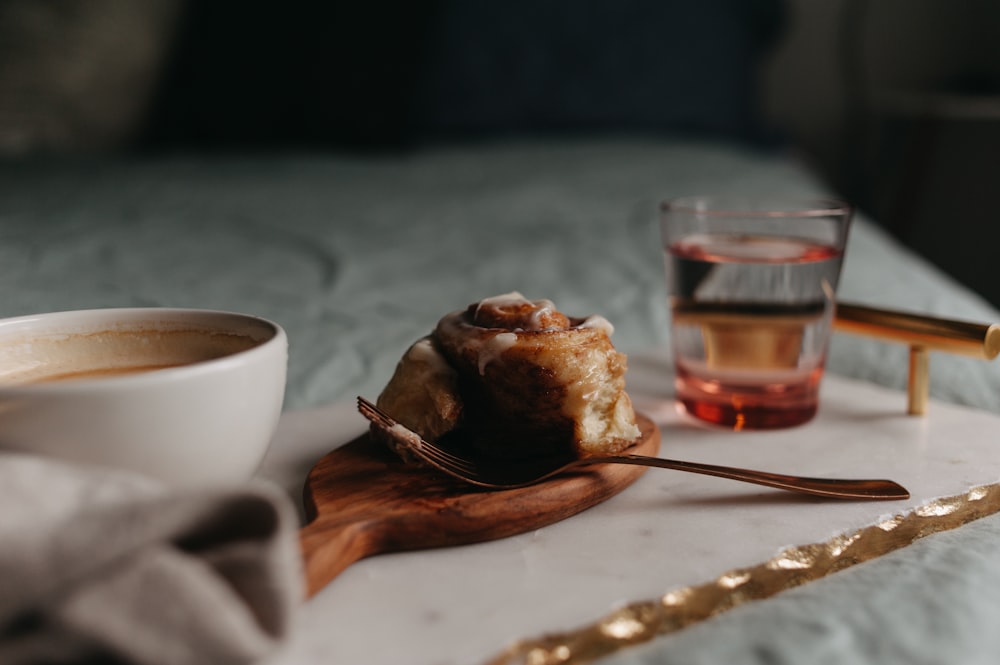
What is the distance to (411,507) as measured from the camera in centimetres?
51

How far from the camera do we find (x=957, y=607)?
45 cm

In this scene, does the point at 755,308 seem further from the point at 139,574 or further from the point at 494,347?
the point at 139,574

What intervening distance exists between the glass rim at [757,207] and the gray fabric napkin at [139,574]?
50cm

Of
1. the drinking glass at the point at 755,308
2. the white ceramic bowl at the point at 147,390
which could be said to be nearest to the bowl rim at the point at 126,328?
the white ceramic bowl at the point at 147,390

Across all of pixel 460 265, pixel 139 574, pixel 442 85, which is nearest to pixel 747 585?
pixel 139 574

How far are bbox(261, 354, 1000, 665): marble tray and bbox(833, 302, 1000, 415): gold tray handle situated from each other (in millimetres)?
31

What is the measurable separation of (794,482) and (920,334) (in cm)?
27

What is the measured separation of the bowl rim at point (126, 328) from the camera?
42 cm

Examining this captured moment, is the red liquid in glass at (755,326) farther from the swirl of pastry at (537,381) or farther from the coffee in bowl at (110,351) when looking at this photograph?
the coffee in bowl at (110,351)

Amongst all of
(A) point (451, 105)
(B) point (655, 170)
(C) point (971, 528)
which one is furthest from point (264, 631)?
(A) point (451, 105)

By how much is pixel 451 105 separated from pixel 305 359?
57.4 inches

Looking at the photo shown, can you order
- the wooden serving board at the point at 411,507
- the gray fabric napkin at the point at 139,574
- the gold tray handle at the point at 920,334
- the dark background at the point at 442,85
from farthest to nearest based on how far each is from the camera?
the dark background at the point at 442,85 → the gold tray handle at the point at 920,334 → the wooden serving board at the point at 411,507 → the gray fabric napkin at the point at 139,574

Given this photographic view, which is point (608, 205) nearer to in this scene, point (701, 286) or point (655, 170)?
point (655, 170)

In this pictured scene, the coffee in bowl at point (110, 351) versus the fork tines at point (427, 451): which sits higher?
the coffee in bowl at point (110, 351)
